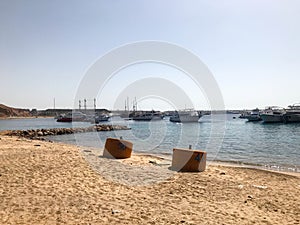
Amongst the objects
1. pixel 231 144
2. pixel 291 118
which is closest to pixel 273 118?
pixel 291 118

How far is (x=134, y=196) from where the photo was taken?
23.4 feet

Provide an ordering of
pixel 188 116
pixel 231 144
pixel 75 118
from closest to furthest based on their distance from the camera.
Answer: pixel 231 144
pixel 188 116
pixel 75 118

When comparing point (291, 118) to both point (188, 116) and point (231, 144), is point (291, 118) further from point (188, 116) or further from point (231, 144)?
point (231, 144)

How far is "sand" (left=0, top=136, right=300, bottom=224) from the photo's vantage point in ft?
18.3

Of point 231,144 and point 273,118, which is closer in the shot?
point 231,144

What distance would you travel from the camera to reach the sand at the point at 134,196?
18.3 ft

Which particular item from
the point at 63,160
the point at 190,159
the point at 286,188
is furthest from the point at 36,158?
the point at 286,188

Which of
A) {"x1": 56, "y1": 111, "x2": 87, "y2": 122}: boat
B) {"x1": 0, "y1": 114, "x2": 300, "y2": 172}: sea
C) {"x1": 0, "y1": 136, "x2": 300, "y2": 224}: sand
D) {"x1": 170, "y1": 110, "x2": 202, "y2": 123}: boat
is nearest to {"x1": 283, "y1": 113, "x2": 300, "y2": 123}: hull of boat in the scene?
{"x1": 0, "y1": 114, "x2": 300, "y2": 172}: sea

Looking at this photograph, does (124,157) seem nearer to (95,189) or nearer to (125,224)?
(95,189)

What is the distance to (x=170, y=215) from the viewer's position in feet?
18.9

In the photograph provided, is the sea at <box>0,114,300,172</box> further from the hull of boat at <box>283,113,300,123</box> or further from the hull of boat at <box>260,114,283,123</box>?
the hull of boat at <box>260,114,283,123</box>

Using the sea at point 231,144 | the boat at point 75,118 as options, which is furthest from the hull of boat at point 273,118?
the boat at point 75,118

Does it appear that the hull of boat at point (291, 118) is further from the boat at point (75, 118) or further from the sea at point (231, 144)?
the boat at point (75, 118)

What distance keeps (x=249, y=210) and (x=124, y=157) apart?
28.2 ft
